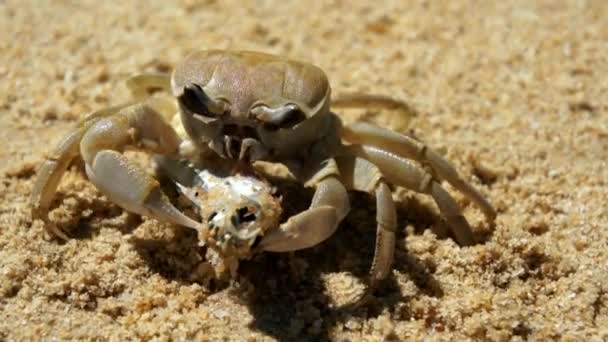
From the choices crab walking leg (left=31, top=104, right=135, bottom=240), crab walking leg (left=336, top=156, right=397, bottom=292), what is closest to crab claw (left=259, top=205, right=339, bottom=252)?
crab walking leg (left=336, top=156, right=397, bottom=292)

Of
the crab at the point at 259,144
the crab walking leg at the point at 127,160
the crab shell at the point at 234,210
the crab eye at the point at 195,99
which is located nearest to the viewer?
the crab shell at the point at 234,210

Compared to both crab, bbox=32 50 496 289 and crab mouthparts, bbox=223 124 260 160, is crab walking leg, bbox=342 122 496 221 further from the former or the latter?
crab mouthparts, bbox=223 124 260 160

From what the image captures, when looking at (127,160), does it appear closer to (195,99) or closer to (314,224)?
(195,99)

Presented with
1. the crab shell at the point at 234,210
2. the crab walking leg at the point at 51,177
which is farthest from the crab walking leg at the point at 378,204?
the crab walking leg at the point at 51,177

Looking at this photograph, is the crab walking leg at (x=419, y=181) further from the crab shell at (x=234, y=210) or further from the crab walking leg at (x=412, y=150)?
the crab shell at (x=234, y=210)

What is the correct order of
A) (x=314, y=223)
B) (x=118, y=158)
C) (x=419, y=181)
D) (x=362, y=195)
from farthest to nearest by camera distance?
(x=362, y=195) < (x=419, y=181) < (x=118, y=158) < (x=314, y=223)

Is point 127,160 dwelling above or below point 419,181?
above

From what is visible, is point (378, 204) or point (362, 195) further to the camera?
point (362, 195)

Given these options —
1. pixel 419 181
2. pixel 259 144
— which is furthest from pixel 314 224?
pixel 419 181
